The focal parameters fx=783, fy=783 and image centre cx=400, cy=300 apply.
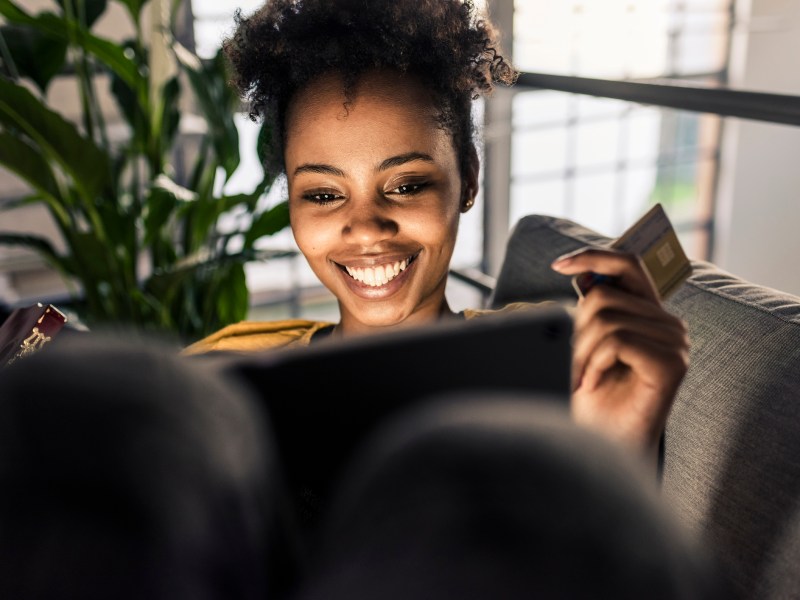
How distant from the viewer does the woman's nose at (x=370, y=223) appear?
0.92 metres

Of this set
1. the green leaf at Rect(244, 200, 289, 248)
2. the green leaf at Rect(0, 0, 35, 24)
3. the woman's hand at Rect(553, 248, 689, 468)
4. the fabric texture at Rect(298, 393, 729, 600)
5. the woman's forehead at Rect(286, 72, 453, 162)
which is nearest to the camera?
the fabric texture at Rect(298, 393, 729, 600)

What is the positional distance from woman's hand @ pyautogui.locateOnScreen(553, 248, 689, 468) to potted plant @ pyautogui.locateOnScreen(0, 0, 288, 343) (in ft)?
3.02

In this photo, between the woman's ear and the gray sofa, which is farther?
the woman's ear

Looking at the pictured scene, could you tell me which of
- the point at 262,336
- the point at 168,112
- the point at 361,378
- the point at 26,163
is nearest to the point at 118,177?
the point at 168,112

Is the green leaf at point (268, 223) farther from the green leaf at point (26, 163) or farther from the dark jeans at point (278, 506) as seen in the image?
the dark jeans at point (278, 506)

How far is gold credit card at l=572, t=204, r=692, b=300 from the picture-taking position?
0.63 meters

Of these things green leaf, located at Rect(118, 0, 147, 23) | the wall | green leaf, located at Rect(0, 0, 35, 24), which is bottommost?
the wall

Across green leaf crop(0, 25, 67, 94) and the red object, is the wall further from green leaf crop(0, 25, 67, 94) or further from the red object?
the red object

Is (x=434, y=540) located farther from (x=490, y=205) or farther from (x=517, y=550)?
(x=490, y=205)

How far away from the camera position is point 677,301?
35.8 inches

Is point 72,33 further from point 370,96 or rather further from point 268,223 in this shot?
point 370,96

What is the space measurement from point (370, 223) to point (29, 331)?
1.26 feet

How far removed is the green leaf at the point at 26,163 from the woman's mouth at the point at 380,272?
32.3 inches

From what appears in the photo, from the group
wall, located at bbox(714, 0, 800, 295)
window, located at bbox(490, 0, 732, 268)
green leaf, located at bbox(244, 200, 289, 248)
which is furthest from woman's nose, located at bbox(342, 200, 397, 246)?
wall, located at bbox(714, 0, 800, 295)
